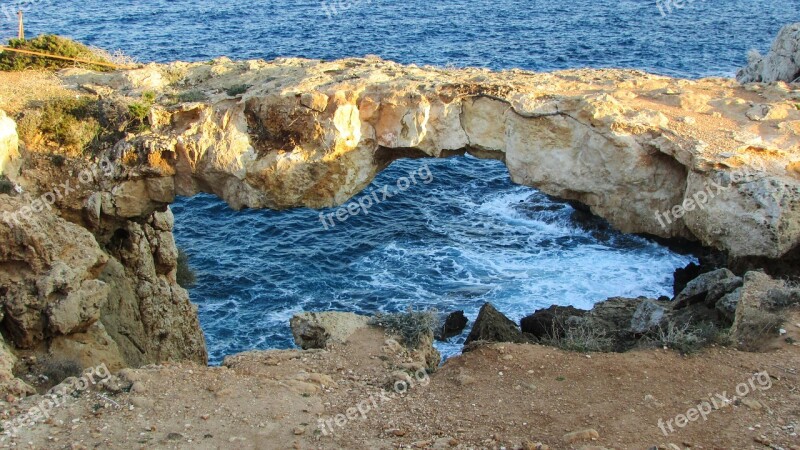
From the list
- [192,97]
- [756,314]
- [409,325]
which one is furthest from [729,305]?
[192,97]

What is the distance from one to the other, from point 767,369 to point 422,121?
364 inches

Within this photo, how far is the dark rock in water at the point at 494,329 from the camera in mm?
18438

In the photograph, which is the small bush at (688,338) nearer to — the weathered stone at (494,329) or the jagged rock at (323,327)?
the weathered stone at (494,329)

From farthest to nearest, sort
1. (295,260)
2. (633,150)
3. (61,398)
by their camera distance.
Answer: (295,260) → (633,150) → (61,398)

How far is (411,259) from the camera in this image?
95.2 feet

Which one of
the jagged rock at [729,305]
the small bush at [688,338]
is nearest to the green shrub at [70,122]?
the small bush at [688,338]

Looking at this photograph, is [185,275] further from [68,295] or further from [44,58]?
[68,295]

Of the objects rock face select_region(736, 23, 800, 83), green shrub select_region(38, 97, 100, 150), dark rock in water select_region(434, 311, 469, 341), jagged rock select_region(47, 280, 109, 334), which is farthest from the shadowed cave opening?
rock face select_region(736, 23, 800, 83)

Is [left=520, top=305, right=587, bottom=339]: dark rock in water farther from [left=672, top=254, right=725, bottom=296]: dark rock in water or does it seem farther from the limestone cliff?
[left=672, top=254, right=725, bottom=296]: dark rock in water

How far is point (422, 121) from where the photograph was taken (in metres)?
18.5

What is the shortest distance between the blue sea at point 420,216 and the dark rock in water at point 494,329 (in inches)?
128

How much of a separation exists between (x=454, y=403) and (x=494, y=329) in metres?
5.25

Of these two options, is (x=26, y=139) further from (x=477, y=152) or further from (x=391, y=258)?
(x=391, y=258)

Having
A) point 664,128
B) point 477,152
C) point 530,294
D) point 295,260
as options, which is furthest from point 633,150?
point 295,260
